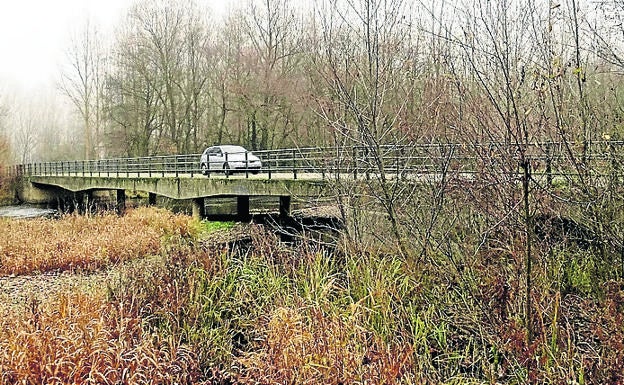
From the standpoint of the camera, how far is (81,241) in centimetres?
1400

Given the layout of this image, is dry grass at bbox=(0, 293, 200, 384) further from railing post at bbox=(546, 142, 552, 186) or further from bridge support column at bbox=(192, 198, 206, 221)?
bridge support column at bbox=(192, 198, 206, 221)

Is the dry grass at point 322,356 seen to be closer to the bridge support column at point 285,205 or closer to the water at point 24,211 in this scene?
the bridge support column at point 285,205

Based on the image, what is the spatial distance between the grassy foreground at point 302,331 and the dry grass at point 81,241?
11.7 ft

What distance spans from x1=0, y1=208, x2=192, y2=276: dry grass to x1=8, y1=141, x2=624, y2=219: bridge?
2.56 metres

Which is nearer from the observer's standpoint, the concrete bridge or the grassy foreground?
the grassy foreground

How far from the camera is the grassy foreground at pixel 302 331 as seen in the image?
4.78 metres

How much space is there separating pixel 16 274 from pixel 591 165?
36.2 feet

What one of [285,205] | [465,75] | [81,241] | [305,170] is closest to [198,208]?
[285,205]

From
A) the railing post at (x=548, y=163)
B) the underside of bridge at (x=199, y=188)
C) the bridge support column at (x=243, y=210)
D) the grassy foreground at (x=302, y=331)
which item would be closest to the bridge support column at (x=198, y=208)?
the underside of bridge at (x=199, y=188)

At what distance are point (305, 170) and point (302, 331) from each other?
13430 mm

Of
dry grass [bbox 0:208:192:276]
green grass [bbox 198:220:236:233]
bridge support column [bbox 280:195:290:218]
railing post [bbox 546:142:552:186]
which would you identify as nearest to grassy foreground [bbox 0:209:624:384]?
railing post [bbox 546:142:552:186]

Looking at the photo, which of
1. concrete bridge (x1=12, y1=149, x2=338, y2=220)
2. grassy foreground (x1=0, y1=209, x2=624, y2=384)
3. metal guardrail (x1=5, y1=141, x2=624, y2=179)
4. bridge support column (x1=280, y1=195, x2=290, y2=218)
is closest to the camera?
grassy foreground (x1=0, y1=209, x2=624, y2=384)

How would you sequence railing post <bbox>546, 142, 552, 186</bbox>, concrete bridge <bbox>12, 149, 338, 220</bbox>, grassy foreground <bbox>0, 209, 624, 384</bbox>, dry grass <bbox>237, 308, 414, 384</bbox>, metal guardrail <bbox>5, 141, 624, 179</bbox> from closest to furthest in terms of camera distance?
dry grass <bbox>237, 308, 414, 384</bbox>
grassy foreground <bbox>0, 209, 624, 384</bbox>
metal guardrail <bbox>5, 141, 624, 179</bbox>
railing post <bbox>546, 142, 552, 186</bbox>
concrete bridge <bbox>12, 149, 338, 220</bbox>

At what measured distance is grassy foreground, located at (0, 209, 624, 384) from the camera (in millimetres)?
4781
